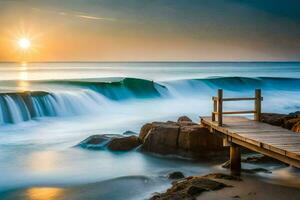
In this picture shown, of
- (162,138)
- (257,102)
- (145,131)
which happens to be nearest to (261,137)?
(257,102)

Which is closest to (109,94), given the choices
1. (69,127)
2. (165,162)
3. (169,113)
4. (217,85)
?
(169,113)

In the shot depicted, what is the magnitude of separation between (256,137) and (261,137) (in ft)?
0.40

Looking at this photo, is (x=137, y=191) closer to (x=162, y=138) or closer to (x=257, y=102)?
(x=162, y=138)

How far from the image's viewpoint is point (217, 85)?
57.5 metres

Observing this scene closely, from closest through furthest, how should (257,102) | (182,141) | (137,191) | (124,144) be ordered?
(137,191), (257,102), (182,141), (124,144)

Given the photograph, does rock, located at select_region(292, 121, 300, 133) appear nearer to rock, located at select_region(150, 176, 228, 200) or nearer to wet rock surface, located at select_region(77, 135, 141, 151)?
rock, located at select_region(150, 176, 228, 200)

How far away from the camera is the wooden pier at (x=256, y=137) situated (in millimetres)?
10016

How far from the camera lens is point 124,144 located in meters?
16.4

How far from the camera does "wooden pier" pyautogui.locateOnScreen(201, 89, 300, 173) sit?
1002cm

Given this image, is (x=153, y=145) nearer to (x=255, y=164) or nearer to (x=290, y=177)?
(x=255, y=164)

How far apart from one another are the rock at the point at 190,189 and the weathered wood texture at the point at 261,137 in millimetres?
1374

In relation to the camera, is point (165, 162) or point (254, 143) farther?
point (165, 162)

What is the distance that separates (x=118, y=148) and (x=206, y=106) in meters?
20.6

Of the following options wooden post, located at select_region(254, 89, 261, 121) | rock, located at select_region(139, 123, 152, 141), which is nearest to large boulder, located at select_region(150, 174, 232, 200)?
wooden post, located at select_region(254, 89, 261, 121)
